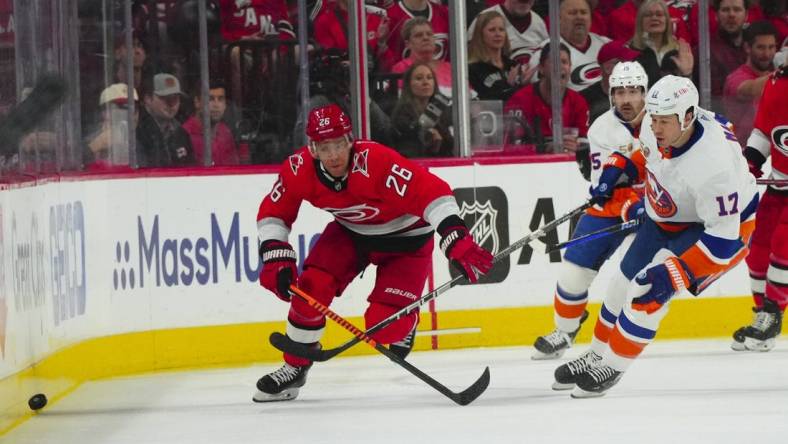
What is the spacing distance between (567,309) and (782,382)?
3.23 ft

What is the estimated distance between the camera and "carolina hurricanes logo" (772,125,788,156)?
559 cm

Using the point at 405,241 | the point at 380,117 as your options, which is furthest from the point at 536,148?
the point at 405,241

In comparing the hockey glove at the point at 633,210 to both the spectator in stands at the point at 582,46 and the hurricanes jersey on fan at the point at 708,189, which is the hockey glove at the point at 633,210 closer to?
the hurricanes jersey on fan at the point at 708,189

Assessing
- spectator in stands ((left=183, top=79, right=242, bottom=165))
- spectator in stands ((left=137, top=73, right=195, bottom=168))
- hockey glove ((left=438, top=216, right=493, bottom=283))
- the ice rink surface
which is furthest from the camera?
spectator in stands ((left=183, top=79, right=242, bottom=165))

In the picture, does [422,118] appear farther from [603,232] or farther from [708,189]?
[708,189]

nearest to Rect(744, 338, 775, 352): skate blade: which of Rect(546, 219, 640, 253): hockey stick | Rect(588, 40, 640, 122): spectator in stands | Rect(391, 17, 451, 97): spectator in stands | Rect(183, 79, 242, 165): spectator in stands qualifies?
Rect(546, 219, 640, 253): hockey stick

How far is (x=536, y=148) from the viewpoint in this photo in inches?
250

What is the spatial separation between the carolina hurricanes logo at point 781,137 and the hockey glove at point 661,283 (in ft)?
5.52

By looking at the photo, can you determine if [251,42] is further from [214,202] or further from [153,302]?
[153,302]

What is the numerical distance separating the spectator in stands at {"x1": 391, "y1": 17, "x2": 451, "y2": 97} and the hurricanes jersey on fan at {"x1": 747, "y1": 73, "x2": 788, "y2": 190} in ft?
4.66

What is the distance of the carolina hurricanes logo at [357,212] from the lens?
4531 millimetres

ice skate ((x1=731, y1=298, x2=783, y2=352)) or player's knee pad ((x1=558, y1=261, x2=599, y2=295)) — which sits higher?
player's knee pad ((x1=558, y1=261, x2=599, y2=295))

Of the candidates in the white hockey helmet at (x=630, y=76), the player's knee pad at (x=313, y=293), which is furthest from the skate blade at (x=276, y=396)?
the white hockey helmet at (x=630, y=76)

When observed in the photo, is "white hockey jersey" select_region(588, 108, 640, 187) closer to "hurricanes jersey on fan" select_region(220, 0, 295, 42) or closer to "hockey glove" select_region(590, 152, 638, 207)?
"hockey glove" select_region(590, 152, 638, 207)
